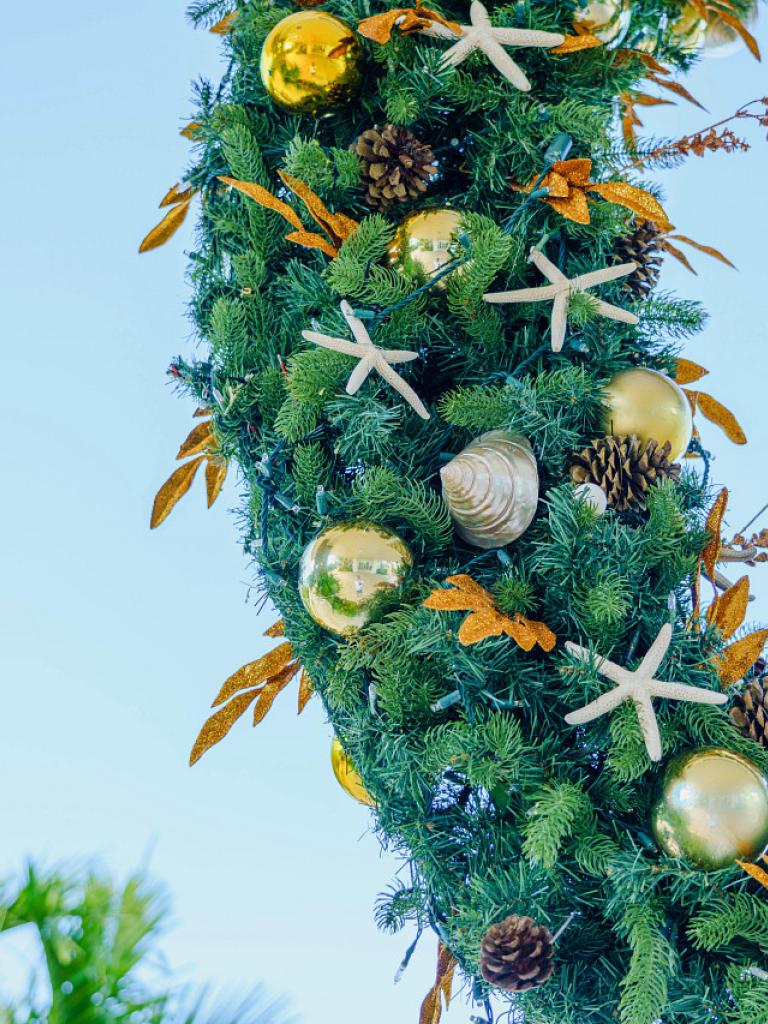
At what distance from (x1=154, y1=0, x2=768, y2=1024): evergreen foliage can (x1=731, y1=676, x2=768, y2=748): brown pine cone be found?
0.02 meters

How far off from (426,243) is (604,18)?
0.70 feet

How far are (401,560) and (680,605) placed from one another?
17 centimetres

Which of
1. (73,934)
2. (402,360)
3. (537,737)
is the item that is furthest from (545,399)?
(73,934)

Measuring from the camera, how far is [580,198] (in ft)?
2.29

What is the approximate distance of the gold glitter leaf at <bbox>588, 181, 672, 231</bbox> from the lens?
0.71 m

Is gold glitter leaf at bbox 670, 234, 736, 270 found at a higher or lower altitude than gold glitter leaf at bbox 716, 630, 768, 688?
higher

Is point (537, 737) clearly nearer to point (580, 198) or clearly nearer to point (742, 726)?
point (742, 726)

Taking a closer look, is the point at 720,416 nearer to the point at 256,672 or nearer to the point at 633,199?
the point at 633,199

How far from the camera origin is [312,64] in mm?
742

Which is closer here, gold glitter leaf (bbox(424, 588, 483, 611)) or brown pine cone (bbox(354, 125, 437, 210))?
gold glitter leaf (bbox(424, 588, 483, 611))

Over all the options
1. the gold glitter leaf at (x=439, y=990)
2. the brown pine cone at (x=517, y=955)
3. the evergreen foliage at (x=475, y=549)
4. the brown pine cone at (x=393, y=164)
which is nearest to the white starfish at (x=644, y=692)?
the evergreen foliage at (x=475, y=549)

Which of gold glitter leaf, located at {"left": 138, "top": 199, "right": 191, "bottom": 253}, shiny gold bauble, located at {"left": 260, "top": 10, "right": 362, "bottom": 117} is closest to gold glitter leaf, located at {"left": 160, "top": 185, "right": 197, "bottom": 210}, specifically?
gold glitter leaf, located at {"left": 138, "top": 199, "right": 191, "bottom": 253}

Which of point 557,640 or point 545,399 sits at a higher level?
point 545,399

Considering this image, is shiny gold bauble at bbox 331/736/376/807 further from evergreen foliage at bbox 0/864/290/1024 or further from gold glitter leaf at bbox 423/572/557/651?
evergreen foliage at bbox 0/864/290/1024
